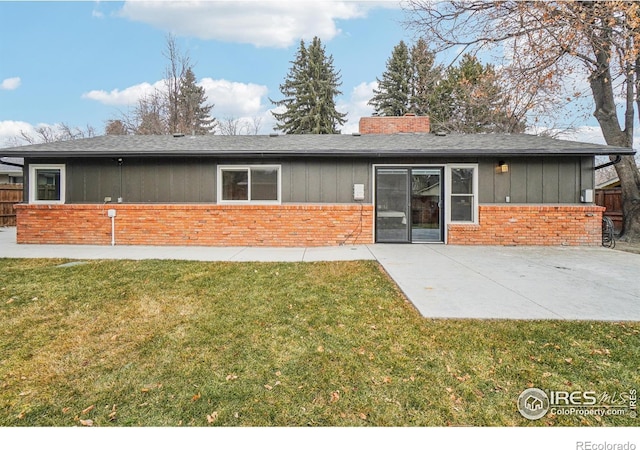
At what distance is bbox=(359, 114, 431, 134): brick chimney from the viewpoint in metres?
12.1

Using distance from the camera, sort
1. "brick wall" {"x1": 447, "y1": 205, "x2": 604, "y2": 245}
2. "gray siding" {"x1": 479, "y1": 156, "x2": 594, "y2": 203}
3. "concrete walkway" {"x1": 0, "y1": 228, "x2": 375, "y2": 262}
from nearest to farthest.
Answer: "concrete walkway" {"x1": 0, "y1": 228, "x2": 375, "y2": 262} → "brick wall" {"x1": 447, "y1": 205, "x2": 604, "y2": 245} → "gray siding" {"x1": 479, "y1": 156, "x2": 594, "y2": 203}

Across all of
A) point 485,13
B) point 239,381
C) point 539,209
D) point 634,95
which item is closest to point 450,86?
point 634,95

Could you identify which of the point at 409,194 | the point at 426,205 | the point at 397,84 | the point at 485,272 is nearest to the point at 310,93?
the point at 397,84

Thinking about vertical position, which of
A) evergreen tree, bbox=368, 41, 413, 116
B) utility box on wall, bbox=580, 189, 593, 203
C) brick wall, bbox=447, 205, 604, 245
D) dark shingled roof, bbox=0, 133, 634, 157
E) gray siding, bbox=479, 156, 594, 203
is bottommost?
brick wall, bbox=447, 205, 604, 245

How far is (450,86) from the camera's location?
18438mm

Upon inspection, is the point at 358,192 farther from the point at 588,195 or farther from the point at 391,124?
the point at 588,195

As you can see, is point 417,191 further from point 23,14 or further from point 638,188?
point 23,14

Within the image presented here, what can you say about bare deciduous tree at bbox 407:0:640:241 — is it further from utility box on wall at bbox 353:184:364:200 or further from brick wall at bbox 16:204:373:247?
brick wall at bbox 16:204:373:247

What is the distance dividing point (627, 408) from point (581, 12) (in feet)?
28.7

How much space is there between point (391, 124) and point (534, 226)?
6281 millimetres

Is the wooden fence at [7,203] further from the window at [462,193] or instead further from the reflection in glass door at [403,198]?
the window at [462,193]

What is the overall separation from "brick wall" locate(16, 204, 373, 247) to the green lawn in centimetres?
422

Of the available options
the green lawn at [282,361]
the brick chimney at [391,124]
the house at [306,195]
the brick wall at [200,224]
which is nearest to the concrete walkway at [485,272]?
the green lawn at [282,361]

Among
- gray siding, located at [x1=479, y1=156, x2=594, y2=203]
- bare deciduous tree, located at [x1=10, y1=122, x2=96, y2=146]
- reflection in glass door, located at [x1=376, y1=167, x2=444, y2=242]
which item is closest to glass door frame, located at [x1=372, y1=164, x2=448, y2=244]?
reflection in glass door, located at [x1=376, y1=167, x2=444, y2=242]
